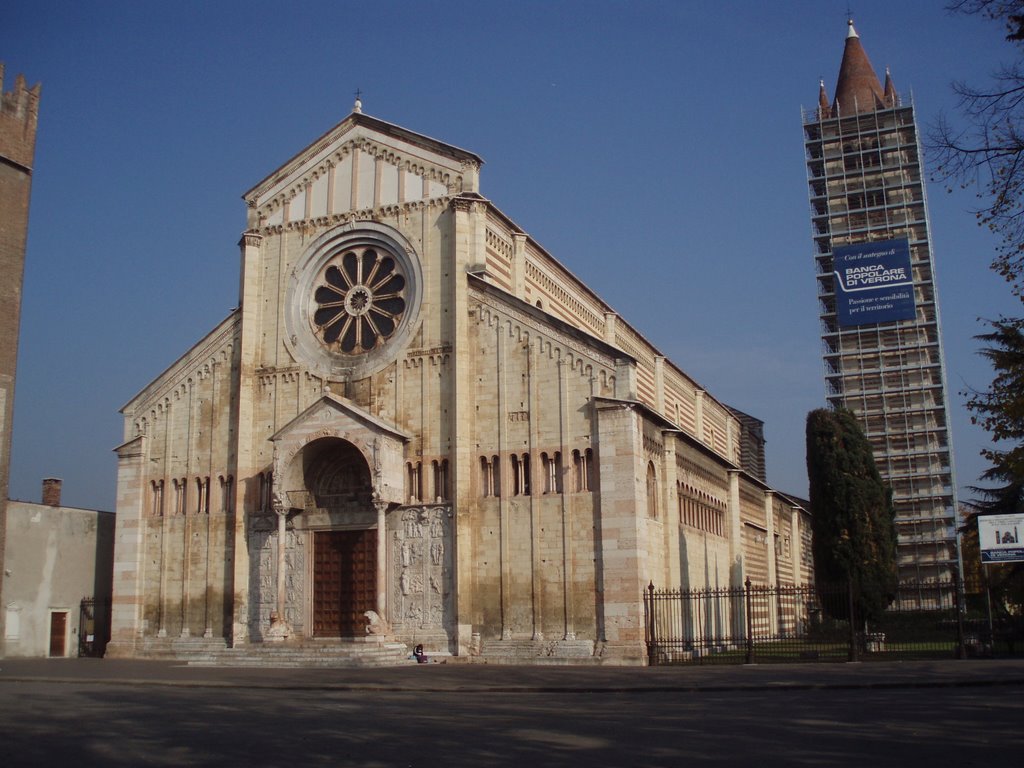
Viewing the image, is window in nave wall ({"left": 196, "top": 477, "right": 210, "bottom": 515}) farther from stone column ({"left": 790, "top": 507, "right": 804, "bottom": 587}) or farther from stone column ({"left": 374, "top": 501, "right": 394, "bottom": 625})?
stone column ({"left": 790, "top": 507, "right": 804, "bottom": 587})

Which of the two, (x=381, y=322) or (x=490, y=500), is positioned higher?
(x=381, y=322)

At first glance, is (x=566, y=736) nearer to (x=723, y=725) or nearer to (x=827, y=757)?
(x=723, y=725)

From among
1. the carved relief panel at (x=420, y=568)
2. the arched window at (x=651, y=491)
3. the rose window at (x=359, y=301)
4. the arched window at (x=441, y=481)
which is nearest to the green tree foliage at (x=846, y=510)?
the arched window at (x=651, y=491)

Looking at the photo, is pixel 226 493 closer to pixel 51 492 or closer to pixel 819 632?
pixel 51 492

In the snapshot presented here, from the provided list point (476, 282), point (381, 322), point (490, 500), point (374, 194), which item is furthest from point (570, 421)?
point (374, 194)

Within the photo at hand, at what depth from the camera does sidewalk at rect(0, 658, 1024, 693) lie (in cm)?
2033

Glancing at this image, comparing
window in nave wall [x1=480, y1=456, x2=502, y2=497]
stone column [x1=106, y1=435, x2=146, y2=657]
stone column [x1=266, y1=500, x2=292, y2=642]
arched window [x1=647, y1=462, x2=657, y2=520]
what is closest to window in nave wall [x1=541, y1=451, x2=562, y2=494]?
window in nave wall [x1=480, y1=456, x2=502, y2=497]

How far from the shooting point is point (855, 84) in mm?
66750

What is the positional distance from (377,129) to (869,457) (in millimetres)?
20675

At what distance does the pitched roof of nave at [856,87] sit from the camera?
2591 inches

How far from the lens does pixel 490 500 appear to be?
98.6ft

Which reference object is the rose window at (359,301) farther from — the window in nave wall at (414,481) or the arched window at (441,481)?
the arched window at (441,481)

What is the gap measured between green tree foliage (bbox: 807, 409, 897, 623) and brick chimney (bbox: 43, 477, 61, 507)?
2901cm

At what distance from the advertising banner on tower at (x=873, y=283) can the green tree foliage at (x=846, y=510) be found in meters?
28.8
